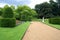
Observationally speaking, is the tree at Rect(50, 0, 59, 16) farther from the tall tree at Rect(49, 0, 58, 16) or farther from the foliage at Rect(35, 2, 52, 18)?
the foliage at Rect(35, 2, 52, 18)

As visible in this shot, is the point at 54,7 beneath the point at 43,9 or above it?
above

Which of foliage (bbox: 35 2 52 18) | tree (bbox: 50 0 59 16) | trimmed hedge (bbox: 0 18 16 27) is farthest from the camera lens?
tree (bbox: 50 0 59 16)

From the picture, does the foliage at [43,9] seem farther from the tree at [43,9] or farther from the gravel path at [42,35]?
the gravel path at [42,35]

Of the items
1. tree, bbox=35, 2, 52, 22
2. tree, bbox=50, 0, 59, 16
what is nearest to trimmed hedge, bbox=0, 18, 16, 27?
tree, bbox=35, 2, 52, 22

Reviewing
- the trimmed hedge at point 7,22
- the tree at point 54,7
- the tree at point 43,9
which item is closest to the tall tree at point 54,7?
the tree at point 54,7

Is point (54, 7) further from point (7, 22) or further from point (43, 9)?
point (7, 22)

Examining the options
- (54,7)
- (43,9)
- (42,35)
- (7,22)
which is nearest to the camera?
(42,35)

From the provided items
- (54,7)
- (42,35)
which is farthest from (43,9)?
(42,35)

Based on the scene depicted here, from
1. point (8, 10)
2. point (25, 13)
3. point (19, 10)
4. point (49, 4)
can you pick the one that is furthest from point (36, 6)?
point (8, 10)

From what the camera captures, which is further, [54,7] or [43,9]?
[54,7]

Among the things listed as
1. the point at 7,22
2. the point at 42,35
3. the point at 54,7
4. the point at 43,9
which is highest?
the point at 54,7

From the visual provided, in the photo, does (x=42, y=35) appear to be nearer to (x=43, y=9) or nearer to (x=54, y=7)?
(x=43, y=9)

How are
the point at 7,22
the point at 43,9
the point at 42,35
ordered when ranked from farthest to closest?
the point at 43,9
the point at 7,22
the point at 42,35

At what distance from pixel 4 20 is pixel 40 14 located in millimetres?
50441
